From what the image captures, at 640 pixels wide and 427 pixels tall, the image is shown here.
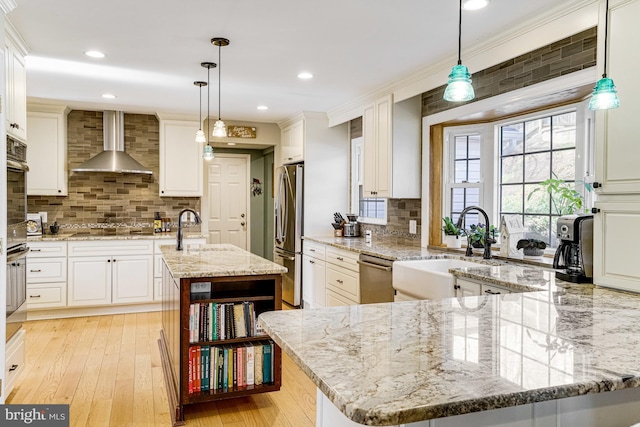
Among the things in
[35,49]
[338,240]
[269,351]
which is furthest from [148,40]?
[338,240]

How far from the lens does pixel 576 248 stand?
2.41 meters

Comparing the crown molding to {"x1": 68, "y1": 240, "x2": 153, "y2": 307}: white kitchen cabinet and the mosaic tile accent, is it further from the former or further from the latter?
{"x1": 68, "y1": 240, "x2": 153, "y2": 307}: white kitchen cabinet

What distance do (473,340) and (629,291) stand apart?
1.24 metres

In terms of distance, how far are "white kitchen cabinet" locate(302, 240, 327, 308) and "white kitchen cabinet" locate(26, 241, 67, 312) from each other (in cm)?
262

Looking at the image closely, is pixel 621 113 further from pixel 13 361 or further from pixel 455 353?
pixel 13 361

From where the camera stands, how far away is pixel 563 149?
312 cm

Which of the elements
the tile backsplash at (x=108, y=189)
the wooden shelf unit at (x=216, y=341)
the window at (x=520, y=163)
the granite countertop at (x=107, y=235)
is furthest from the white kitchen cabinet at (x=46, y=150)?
the window at (x=520, y=163)

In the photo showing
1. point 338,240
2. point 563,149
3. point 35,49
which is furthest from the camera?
point 338,240

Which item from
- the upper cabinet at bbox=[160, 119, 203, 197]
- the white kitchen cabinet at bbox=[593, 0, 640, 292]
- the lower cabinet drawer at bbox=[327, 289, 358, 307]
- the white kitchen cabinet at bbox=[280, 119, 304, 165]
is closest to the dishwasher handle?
the lower cabinet drawer at bbox=[327, 289, 358, 307]

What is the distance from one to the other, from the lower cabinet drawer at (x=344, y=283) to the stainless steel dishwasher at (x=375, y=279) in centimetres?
15

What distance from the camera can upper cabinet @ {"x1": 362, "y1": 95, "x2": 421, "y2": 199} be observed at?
13.8ft

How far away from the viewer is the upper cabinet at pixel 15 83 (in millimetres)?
2900

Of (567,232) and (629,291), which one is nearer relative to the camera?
(629,291)

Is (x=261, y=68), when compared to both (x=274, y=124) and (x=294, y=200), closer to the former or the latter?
(x=294, y=200)
